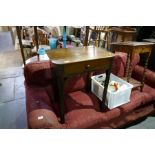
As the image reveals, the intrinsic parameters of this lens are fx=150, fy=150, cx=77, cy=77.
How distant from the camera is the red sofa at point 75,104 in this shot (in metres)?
1.26

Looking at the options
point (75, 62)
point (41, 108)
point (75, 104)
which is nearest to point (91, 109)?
point (75, 104)

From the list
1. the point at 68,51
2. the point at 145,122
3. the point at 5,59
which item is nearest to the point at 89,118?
the point at 68,51

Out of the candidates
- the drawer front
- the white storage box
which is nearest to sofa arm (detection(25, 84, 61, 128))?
the drawer front

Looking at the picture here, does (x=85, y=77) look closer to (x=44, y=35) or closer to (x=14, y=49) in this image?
(x=44, y=35)

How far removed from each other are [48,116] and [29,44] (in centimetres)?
269

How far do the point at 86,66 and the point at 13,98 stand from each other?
1553 millimetres

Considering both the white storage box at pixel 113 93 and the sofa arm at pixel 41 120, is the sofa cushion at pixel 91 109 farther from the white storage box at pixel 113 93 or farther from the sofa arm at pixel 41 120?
the sofa arm at pixel 41 120

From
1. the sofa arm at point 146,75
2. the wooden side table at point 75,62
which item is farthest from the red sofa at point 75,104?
the wooden side table at point 75,62

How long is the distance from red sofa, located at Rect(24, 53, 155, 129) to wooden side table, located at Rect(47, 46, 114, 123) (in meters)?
0.16

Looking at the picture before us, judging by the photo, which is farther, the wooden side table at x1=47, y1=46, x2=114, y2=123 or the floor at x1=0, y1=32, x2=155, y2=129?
the floor at x1=0, y1=32, x2=155, y2=129

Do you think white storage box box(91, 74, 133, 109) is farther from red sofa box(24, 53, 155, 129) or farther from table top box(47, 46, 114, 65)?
table top box(47, 46, 114, 65)

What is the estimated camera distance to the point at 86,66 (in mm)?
1154

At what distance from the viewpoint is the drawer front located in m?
1.10

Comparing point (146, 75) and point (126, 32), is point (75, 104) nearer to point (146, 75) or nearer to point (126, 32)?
point (146, 75)
